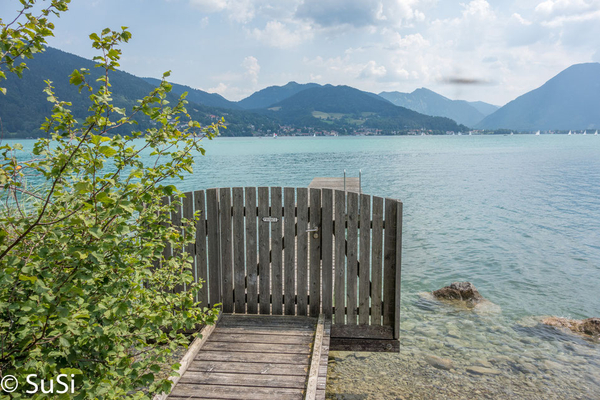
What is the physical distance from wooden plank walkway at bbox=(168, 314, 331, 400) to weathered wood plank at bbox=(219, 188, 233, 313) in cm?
24

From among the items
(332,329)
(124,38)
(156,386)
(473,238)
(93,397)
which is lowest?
(473,238)

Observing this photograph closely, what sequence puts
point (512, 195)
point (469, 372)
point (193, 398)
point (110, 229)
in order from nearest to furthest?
point (110, 229) → point (193, 398) → point (469, 372) → point (512, 195)

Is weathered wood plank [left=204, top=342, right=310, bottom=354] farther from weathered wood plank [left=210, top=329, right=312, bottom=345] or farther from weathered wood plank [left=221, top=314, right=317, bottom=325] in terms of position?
weathered wood plank [left=221, top=314, right=317, bottom=325]

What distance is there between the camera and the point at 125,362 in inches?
101

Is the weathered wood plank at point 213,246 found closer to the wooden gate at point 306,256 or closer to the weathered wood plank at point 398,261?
the wooden gate at point 306,256

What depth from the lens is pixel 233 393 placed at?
412cm

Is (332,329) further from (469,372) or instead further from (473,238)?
(473,238)

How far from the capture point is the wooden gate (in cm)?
543

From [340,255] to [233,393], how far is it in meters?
2.17

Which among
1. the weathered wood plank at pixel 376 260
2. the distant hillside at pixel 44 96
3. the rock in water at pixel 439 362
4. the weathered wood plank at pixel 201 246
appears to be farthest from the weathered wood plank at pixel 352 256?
the distant hillside at pixel 44 96

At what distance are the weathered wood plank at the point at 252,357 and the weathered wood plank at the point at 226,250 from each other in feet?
3.49

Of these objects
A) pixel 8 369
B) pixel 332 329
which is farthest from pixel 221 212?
pixel 8 369

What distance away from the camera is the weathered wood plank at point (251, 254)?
5684 mm

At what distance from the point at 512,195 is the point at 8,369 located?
32.4 meters
